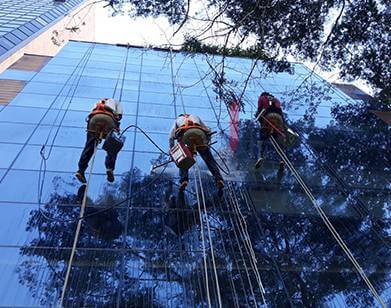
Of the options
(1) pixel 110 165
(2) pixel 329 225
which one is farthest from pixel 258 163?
(1) pixel 110 165

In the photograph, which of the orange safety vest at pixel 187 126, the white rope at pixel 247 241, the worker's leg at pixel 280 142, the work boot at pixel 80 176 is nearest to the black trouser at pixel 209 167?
the orange safety vest at pixel 187 126

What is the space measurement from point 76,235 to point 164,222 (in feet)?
3.44

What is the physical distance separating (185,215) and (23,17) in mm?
19106

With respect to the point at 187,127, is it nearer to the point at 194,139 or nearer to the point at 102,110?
the point at 194,139

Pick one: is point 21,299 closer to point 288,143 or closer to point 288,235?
point 288,235

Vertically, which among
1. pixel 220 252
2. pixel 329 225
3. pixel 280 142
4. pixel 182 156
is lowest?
pixel 220 252

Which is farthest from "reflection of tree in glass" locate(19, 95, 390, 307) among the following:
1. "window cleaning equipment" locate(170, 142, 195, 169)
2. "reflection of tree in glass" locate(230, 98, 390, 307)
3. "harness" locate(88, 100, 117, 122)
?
"harness" locate(88, 100, 117, 122)

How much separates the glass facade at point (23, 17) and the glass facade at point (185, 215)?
280 inches

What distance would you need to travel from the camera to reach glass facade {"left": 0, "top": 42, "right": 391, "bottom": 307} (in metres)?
4.69

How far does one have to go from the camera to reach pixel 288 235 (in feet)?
18.9

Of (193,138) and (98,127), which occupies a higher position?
(98,127)

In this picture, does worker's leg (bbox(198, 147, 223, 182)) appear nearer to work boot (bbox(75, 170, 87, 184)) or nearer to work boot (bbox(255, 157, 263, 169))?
work boot (bbox(255, 157, 263, 169))

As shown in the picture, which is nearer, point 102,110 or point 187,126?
point 187,126

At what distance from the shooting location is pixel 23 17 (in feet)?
72.3
